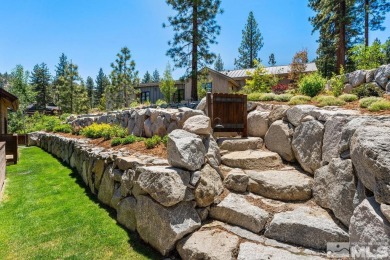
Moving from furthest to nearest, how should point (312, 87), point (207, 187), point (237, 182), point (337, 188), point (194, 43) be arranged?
point (194, 43)
point (312, 87)
point (237, 182)
point (207, 187)
point (337, 188)

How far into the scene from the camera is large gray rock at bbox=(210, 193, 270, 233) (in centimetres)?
356

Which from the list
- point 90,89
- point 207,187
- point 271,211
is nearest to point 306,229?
point 271,211

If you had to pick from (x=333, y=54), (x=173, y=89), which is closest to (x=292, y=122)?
(x=173, y=89)

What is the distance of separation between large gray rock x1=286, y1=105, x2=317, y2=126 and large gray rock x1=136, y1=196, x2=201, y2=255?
2884 millimetres

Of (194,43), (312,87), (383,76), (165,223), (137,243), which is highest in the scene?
(194,43)

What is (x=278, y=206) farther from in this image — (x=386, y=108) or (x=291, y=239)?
(x=386, y=108)

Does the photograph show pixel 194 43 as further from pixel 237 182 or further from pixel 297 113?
pixel 237 182

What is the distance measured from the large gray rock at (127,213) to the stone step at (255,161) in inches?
80.4

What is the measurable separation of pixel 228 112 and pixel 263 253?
3871mm

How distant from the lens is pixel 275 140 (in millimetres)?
5465

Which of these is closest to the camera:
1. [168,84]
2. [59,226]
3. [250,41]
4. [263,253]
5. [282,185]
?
[263,253]

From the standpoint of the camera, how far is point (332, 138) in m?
4.00

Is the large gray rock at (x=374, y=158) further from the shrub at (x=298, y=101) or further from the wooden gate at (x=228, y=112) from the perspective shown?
the shrub at (x=298, y=101)

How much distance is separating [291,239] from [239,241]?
705 millimetres
